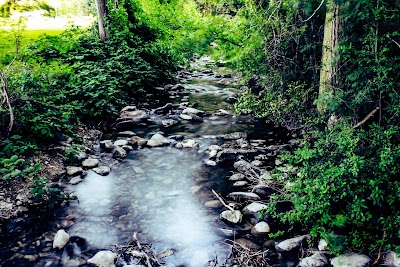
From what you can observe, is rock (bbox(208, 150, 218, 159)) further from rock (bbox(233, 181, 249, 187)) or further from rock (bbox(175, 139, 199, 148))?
rock (bbox(233, 181, 249, 187))

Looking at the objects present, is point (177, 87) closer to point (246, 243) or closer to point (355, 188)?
point (246, 243)

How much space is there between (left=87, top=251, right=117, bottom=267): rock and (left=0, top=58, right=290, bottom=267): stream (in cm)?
13

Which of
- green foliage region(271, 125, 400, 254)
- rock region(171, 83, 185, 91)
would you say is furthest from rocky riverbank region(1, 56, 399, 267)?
rock region(171, 83, 185, 91)

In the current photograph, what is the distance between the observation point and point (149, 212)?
4.87 meters

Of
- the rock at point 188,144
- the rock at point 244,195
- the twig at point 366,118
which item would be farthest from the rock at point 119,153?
the twig at point 366,118

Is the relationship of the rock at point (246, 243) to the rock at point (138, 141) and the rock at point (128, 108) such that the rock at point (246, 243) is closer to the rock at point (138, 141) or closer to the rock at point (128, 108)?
the rock at point (138, 141)

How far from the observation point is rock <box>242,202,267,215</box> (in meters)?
4.51

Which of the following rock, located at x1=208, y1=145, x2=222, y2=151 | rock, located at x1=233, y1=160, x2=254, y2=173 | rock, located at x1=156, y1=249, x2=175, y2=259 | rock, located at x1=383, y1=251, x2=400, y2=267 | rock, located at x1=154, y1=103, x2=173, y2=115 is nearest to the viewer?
rock, located at x1=383, y1=251, x2=400, y2=267

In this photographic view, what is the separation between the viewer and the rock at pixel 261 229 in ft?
13.7

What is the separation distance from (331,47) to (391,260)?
9.76 ft

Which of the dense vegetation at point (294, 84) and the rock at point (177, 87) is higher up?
the dense vegetation at point (294, 84)

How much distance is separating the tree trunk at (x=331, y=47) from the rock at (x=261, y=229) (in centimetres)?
176

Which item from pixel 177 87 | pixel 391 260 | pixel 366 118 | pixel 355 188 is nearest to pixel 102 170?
pixel 355 188

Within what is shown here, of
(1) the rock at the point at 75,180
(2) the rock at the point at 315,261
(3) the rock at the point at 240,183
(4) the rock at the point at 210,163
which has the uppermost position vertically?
(2) the rock at the point at 315,261
